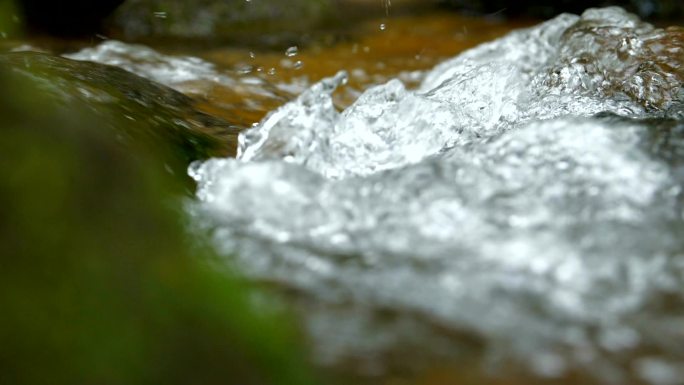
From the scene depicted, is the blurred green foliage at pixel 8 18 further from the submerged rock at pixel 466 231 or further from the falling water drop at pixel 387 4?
the falling water drop at pixel 387 4

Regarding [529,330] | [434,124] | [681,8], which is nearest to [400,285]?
[529,330]

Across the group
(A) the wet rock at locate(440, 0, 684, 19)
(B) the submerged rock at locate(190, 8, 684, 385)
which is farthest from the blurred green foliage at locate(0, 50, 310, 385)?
(A) the wet rock at locate(440, 0, 684, 19)

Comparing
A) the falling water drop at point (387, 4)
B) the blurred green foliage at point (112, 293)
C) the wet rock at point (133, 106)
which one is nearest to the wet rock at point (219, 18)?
the falling water drop at point (387, 4)

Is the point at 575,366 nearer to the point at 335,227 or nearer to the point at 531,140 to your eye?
the point at 335,227

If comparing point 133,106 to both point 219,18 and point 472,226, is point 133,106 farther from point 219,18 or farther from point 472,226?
point 219,18

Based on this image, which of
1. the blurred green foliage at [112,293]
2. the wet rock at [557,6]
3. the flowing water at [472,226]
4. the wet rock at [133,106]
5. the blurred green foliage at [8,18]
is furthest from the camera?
the wet rock at [557,6]

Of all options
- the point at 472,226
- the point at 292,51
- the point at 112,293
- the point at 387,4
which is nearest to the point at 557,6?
the point at 387,4
